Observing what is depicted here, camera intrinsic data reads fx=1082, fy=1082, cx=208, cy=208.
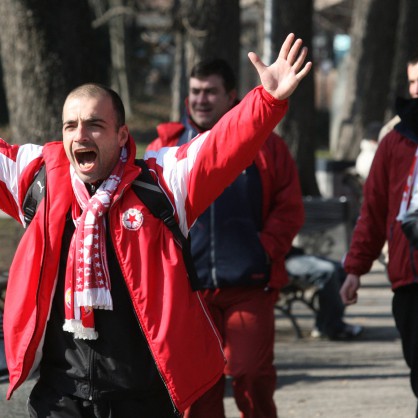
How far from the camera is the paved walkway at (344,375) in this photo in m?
6.78

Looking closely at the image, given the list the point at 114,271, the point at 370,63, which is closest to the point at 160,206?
the point at 114,271

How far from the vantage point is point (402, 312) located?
17.0ft

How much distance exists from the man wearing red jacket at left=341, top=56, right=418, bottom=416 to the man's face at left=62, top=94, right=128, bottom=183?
163 centimetres

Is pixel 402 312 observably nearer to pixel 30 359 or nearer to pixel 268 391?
pixel 268 391

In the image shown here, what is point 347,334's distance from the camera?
8797 mm

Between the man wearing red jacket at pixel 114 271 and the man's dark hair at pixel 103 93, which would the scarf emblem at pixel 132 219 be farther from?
the man's dark hair at pixel 103 93

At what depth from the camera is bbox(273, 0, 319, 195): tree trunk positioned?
43.2 ft

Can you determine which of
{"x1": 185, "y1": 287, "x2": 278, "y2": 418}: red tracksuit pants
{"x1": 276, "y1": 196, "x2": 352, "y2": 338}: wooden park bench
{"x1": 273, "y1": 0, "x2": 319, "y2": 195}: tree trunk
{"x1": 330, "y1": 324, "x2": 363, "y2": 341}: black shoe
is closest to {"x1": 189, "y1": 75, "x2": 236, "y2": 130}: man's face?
{"x1": 185, "y1": 287, "x2": 278, "y2": 418}: red tracksuit pants

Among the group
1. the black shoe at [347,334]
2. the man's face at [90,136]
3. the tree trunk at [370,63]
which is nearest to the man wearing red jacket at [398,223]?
the man's face at [90,136]

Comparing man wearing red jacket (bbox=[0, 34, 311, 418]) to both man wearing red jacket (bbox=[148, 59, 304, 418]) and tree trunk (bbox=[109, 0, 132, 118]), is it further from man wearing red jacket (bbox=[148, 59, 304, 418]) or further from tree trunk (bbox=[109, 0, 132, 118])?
tree trunk (bbox=[109, 0, 132, 118])

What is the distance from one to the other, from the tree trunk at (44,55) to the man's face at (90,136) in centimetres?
419

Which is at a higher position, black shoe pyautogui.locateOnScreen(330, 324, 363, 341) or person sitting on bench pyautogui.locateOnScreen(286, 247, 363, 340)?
person sitting on bench pyautogui.locateOnScreen(286, 247, 363, 340)

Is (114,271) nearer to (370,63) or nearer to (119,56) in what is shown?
(370,63)

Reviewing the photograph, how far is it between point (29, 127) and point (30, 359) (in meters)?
4.59
